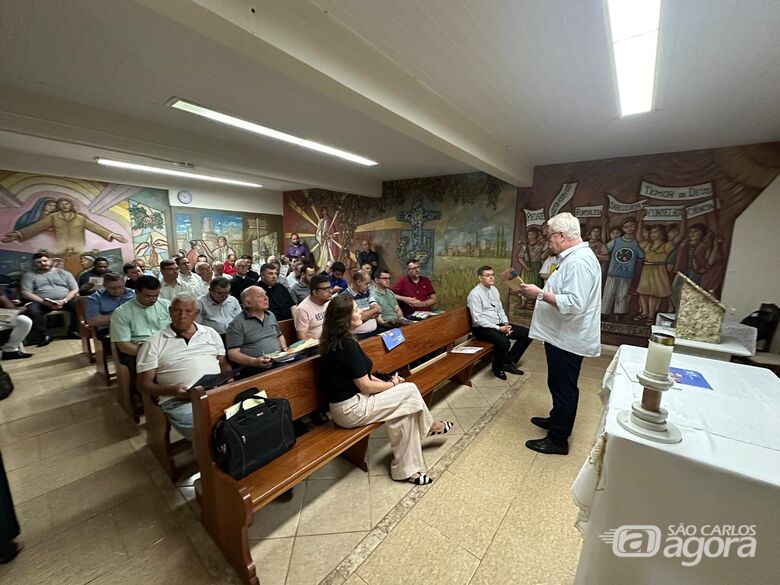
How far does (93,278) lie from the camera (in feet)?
18.2

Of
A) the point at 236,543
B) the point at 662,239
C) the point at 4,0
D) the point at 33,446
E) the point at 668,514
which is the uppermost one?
the point at 4,0

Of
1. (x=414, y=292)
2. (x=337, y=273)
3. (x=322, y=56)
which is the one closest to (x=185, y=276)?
(x=337, y=273)

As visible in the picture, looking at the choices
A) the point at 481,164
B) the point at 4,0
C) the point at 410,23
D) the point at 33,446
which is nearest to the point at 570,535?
the point at 410,23

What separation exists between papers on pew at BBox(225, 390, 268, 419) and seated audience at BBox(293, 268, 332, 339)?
1.28 meters

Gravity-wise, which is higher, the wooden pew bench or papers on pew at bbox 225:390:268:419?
papers on pew at bbox 225:390:268:419

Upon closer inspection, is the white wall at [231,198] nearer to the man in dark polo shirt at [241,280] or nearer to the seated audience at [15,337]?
the seated audience at [15,337]

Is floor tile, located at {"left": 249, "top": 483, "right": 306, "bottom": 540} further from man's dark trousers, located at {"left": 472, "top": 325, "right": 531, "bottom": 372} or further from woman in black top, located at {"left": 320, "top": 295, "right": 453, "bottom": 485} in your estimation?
man's dark trousers, located at {"left": 472, "top": 325, "right": 531, "bottom": 372}

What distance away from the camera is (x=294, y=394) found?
2.12 m

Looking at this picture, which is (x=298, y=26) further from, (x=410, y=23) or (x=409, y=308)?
(x=409, y=308)

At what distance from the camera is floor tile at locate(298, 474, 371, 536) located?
1.90m

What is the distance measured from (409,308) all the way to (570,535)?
3566 millimetres

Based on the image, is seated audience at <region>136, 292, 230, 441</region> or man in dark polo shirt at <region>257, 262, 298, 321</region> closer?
seated audience at <region>136, 292, 230, 441</region>

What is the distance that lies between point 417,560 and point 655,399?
58.3 inches

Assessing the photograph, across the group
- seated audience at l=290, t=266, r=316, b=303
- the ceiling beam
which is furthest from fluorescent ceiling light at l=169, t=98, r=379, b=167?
seated audience at l=290, t=266, r=316, b=303
